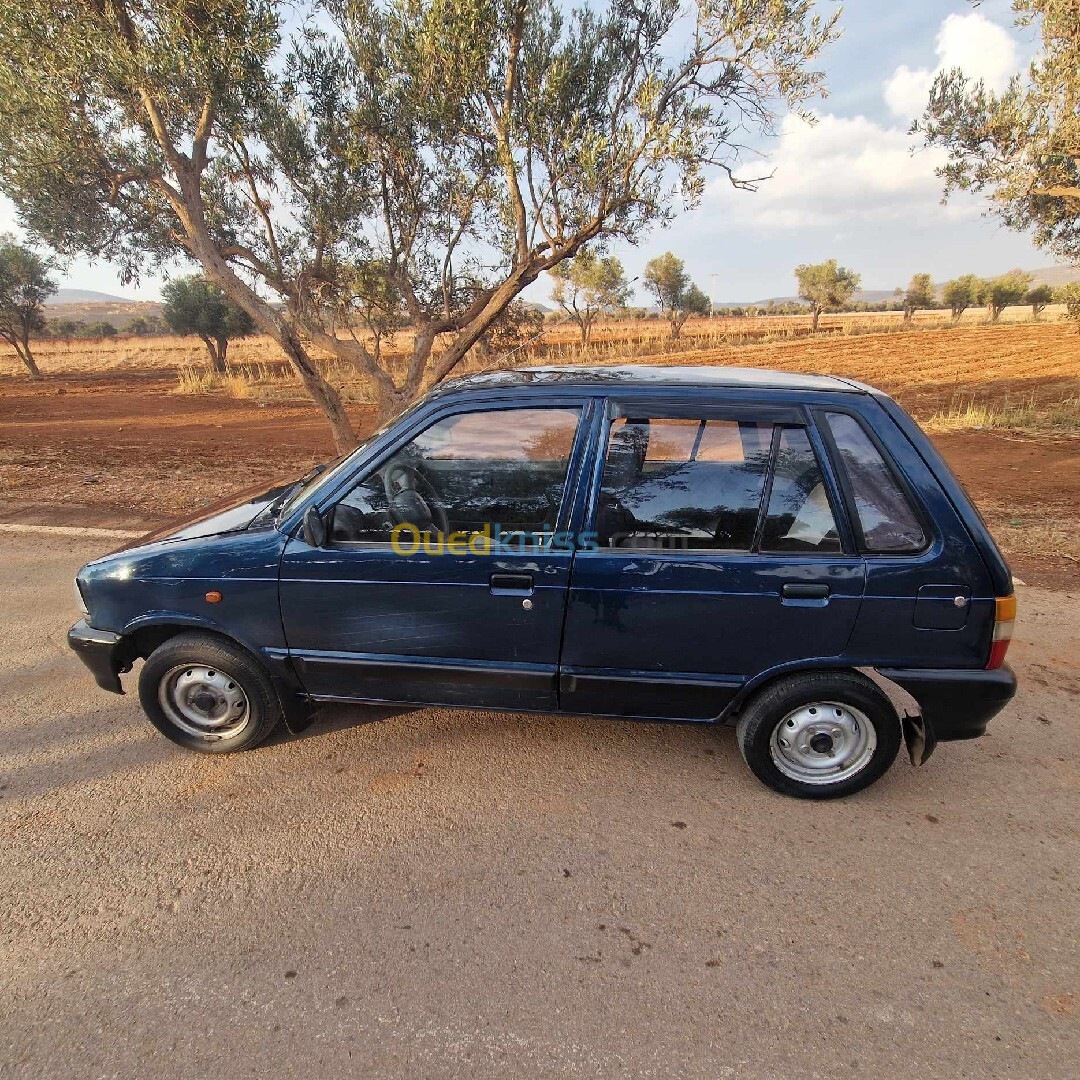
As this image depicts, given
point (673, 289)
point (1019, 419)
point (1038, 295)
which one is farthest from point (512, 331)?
point (1038, 295)

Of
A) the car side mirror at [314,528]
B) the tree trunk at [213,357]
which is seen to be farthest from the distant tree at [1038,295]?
the car side mirror at [314,528]

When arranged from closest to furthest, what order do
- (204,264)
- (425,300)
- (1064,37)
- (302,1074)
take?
(302,1074), (204,264), (1064,37), (425,300)

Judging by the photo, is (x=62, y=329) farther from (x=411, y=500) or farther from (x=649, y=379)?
(x=649, y=379)

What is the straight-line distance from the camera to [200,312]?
26.7 m

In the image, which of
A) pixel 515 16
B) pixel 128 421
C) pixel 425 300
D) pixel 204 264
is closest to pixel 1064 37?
pixel 515 16

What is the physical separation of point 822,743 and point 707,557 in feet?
3.30

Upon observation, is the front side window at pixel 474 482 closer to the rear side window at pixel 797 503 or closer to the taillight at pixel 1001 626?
the rear side window at pixel 797 503

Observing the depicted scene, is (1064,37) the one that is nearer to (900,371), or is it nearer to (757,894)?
(757,894)

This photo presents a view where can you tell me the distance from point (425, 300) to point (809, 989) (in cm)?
987

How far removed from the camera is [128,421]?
16.4 metres

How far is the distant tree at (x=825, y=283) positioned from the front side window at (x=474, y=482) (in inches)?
2384

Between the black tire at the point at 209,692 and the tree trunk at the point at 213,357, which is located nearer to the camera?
the black tire at the point at 209,692

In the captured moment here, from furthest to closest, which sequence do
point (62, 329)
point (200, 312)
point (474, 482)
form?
point (62, 329) → point (200, 312) → point (474, 482)

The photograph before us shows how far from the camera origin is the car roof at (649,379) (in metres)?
2.71
